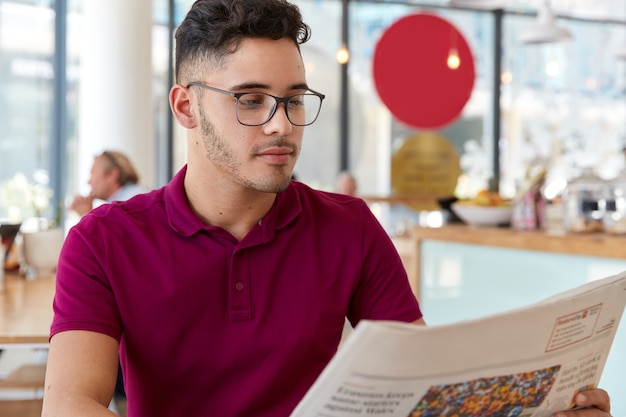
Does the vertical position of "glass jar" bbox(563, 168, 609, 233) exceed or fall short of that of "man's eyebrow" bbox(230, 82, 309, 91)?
it falls short

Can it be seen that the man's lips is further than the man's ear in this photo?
No

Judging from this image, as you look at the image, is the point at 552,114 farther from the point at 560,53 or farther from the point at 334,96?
the point at 334,96

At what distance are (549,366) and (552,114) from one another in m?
Answer: 8.16

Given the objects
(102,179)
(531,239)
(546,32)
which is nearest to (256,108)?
(531,239)

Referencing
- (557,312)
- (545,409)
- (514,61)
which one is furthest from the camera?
(514,61)

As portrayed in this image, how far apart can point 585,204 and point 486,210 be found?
0.57m

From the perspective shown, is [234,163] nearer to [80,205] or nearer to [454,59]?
[80,205]

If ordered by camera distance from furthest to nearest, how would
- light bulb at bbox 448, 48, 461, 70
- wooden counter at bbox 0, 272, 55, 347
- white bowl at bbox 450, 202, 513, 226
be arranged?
1. light bulb at bbox 448, 48, 461, 70
2. white bowl at bbox 450, 202, 513, 226
3. wooden counter at bbox 0, 272, 55, 347

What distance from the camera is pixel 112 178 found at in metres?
4.93

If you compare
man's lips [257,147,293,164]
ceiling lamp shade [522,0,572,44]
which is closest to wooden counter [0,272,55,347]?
Result: man's lips [257,147,293,164]

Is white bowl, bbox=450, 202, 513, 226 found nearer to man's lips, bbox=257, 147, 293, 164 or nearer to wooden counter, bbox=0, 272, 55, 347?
wooden counter, bbox=0, 272, 55, 347

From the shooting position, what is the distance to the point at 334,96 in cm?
829

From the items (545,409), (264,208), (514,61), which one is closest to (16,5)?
(514,61)

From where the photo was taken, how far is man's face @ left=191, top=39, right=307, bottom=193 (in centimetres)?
138
